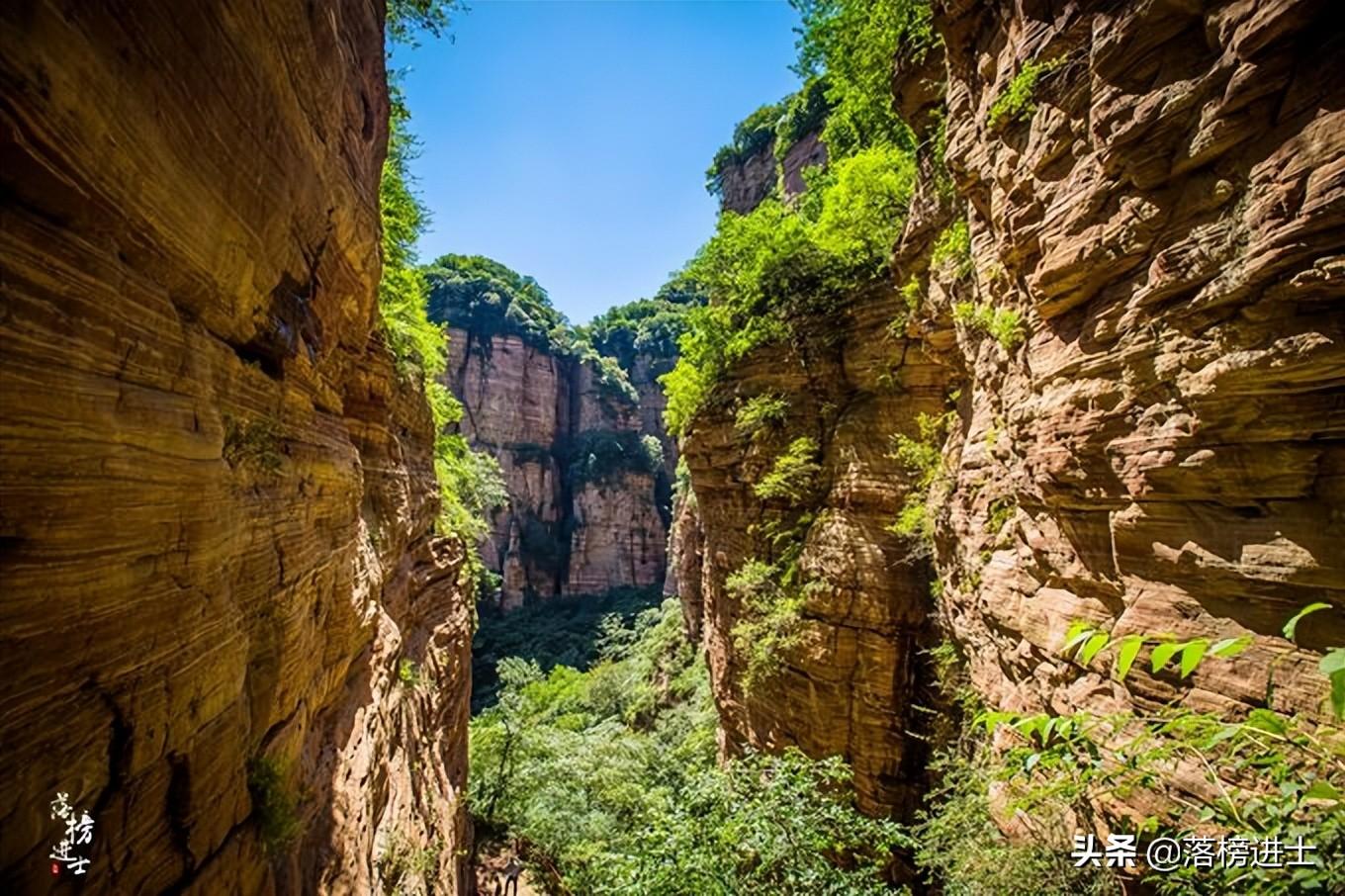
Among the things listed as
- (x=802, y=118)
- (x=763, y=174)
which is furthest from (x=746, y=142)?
(x=802, y=118)

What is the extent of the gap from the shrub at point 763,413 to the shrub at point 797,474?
769 mm

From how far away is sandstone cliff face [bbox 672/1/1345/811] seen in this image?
342 centimetres

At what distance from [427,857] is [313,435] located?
→ 18.1ft

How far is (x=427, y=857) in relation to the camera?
22.2ft

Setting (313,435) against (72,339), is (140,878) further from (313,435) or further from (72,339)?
(313,435)

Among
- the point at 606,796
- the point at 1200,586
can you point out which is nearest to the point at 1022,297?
the point at 1200,586

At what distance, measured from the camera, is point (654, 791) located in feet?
26.9

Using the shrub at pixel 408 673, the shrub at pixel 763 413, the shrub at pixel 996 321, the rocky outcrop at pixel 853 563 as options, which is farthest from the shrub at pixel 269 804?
the shrub at pixel 763 413

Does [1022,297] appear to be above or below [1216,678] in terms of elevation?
above

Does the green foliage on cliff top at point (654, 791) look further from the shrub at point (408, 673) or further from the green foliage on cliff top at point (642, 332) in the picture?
the green foliage on cliff top at point (642, 332)

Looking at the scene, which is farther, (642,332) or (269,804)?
(642,332)

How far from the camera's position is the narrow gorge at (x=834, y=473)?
2395 mm

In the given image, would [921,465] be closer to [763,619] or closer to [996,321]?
[996,321]

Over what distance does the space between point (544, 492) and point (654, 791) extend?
32688 millimetres
